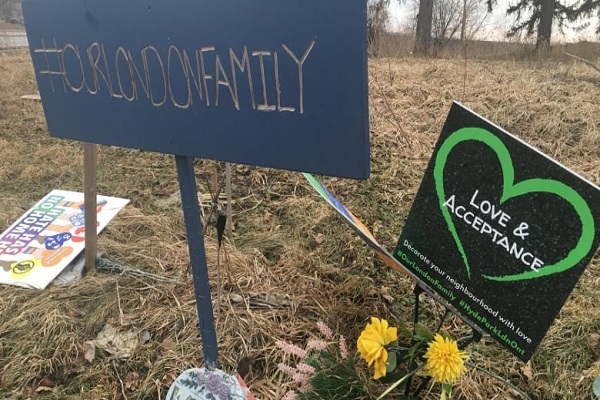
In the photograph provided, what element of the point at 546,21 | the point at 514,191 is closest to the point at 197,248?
the point at 514,191

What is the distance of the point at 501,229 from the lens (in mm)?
1115

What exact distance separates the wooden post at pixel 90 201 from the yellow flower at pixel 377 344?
1457mm

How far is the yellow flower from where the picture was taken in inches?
47.9

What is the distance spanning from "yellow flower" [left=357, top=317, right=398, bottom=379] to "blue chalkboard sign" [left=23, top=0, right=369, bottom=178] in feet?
1.62

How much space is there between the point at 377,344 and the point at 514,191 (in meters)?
0.51

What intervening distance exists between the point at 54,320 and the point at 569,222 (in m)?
1.92

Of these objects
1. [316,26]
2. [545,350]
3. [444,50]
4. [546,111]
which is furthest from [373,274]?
[444,50]

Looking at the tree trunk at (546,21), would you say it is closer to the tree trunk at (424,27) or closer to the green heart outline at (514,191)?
the tree trunk at (424,27)

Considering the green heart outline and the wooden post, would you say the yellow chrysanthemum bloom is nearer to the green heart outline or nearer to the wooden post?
the green heart outline

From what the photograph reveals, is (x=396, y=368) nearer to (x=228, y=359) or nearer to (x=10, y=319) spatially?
(x=228, y=359)

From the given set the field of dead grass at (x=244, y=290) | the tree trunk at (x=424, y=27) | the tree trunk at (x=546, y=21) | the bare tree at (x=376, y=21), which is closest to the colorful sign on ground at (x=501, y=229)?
the field of dead grass at (x=244, y=290)

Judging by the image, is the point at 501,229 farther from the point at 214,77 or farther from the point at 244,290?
the point at 244,290

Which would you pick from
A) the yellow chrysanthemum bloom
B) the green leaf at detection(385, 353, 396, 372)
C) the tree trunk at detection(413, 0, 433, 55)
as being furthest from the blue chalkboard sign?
the tree trunk at detection(413, 0, 433, 55)

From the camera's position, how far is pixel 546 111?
4262 millimetres
